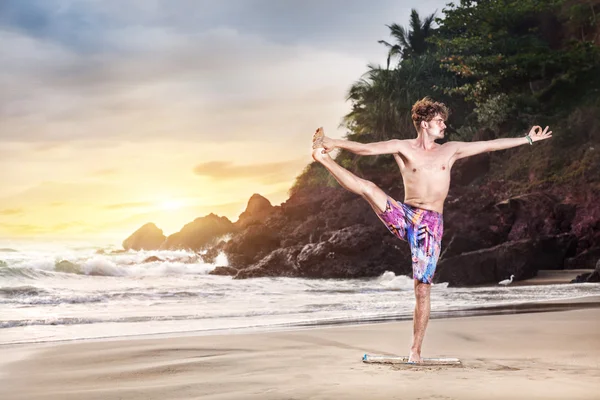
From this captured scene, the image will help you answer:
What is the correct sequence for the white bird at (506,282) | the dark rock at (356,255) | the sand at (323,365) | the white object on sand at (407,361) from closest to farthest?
the sand at (323,365) < the white object on sand at (407,361) < the white bird at (506,282) < the dark rock at (356,255)

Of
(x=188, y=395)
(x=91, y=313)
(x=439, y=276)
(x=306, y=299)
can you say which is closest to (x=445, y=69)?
(x=439, y=276)

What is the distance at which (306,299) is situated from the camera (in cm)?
1451

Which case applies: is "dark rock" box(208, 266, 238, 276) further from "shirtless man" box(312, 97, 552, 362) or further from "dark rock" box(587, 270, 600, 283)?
"shirtless man" box(312, 97, 552, 362)

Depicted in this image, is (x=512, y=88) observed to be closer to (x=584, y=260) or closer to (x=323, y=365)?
(x=584, y=260)

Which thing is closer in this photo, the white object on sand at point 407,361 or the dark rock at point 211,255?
the white object on sand at point 407,361

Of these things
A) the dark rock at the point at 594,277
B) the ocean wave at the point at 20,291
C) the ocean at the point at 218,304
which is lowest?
the ocean at the point at 218,304

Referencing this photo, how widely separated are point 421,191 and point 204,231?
36.2 m

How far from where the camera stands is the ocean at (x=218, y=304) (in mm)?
9789

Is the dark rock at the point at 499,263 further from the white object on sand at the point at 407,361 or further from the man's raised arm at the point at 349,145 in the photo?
the man's raised arm at the point at 349,145

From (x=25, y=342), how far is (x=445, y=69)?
97.4 feet

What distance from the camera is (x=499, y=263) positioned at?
18.5m

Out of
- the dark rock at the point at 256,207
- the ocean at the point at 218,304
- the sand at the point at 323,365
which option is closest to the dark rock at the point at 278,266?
the ocean at the point at 218,304

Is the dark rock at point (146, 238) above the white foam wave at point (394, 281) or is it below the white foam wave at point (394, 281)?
above

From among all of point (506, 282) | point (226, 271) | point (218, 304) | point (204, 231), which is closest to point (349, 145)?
point (218, 304)
